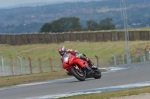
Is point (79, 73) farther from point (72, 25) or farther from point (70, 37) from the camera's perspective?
point (72, 25)

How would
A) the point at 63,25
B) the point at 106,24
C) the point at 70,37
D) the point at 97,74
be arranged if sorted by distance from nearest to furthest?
1. the point at 97,74
2. the point at 70,37
3. the point at 106,24
4. the point at 63,25

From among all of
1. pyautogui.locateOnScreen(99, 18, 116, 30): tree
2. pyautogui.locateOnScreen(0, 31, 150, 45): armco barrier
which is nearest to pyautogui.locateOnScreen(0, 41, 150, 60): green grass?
pyautogui.locateOnScreen(0, 31, 150, 45): armco barrier

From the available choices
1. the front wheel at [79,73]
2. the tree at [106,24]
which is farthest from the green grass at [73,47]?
the front wheel at [79,73]

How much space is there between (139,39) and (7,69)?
40.3 meters

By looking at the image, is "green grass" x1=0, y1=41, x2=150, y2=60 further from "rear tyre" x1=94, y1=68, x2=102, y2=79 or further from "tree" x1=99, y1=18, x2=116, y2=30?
"rear tyre" x1=94, y1=68, x2=102, y2=79

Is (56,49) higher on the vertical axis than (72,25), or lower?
lower

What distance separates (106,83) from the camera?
20094 mm

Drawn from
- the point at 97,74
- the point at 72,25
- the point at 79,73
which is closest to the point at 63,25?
the point at 72,25

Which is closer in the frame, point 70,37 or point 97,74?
point 97,74

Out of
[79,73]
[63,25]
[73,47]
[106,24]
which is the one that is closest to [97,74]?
[79,73]

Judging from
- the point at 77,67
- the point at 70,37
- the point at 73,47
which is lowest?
the point at 73,47

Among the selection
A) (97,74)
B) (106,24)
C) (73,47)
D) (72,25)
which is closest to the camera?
(97,74)

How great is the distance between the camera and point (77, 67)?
2152cm

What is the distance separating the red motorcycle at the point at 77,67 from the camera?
2131cm
